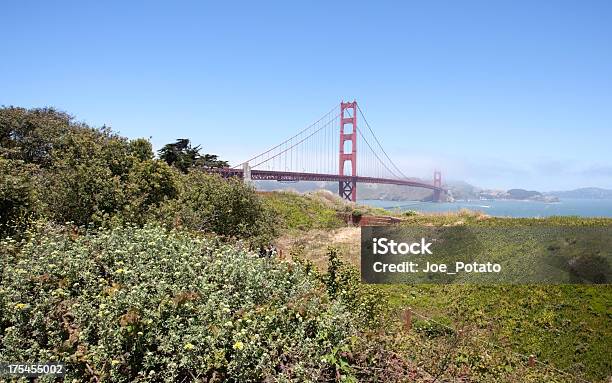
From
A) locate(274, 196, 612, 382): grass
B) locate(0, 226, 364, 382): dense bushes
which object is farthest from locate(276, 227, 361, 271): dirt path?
locate(0, 226, 364, 382): dense bushes

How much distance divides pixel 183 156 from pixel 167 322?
27590 mm

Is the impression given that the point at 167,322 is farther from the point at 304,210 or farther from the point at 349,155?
the point at 349,155

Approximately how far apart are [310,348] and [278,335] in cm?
38

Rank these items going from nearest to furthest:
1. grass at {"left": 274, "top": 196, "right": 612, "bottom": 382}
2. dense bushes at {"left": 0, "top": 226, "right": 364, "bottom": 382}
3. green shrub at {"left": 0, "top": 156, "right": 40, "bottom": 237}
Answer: dense bushes at {"left": 0, "top": 226, "right": 364, "bottom": 382} < green shrub at {"left": 0, "top": 156, "right": 40, "bottom": 237} < grass at {"left": 274, "top": 196, "right": 612, "bottom": 382}

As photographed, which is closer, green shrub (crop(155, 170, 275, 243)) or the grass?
the grass

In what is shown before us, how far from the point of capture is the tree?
29844 mm

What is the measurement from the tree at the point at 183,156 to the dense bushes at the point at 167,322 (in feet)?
80.7

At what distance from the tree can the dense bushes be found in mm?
24592

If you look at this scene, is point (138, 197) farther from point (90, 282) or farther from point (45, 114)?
point (45, 114)

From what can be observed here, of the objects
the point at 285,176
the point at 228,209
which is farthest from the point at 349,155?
the point at 228,209

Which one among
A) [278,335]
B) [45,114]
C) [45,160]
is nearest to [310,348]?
[278,335]

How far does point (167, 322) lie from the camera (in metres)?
4.45

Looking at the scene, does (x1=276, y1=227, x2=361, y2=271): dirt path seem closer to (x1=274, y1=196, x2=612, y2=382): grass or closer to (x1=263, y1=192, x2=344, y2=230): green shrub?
(x1=263, y1=192, x2=344, y2=230): green shrub

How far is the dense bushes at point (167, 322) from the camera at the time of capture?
4.29 metres
